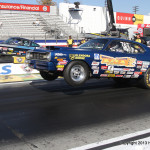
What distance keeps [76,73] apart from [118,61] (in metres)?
1.48

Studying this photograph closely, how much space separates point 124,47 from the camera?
741 centimetres

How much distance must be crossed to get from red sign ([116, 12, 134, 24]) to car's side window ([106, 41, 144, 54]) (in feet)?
128

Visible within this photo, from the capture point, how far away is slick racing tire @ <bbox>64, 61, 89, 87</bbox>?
6.18 metres

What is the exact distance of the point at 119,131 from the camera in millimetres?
4125

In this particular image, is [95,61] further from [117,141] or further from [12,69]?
[12,69]

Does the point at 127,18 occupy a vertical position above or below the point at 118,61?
above

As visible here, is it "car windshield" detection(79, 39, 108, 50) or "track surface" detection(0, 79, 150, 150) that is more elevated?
"car windshield" detection(79, 39, 108, 50)

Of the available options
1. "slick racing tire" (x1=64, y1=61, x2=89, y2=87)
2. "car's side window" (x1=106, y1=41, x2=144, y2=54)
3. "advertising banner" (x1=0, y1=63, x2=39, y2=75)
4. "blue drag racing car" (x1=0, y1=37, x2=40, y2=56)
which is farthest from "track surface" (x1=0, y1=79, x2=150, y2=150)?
"blue drag racing car" (x1=0, y1=37, x2=40, y2=56)

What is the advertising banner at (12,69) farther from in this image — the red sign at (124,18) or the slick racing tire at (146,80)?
the red sign at (124,18)

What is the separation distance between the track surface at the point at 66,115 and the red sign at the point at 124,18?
39.4m

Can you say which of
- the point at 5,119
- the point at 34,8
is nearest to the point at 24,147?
the point at 5,119

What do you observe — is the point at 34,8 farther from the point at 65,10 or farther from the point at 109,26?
the point at 109,26

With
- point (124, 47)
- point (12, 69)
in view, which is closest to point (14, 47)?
point (12, 69)

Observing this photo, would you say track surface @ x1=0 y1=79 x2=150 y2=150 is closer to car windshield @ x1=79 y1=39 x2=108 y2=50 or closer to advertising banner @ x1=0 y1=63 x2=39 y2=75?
car windshield @ x1=79 y1=39 x2=108 y2=50
